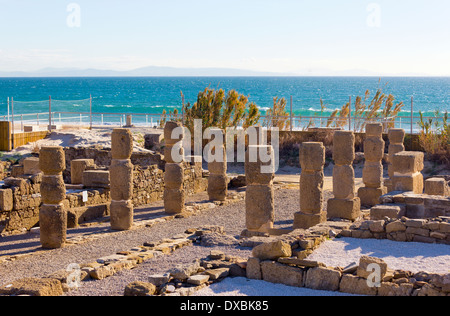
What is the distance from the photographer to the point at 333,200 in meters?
12.8

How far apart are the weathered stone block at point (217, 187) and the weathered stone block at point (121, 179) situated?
376 cm

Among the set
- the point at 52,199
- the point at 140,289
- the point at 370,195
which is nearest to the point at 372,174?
the point at 370,195

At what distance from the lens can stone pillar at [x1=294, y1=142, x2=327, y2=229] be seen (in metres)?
11.6

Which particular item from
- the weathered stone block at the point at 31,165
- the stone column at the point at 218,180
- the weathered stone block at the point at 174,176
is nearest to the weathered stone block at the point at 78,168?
the weathered stone block at the point at 31,165

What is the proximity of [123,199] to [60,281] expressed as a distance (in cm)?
497

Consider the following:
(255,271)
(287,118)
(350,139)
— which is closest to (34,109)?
(287,118)

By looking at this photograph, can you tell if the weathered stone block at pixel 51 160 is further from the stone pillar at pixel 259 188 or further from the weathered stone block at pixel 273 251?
the weathered stone block at pixel 273 251

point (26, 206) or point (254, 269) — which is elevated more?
point (254, 269)

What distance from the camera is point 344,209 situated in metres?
12.6

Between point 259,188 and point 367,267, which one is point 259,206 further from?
point 367,267

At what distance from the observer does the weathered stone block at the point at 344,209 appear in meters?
12.5

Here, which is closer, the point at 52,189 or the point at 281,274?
the point at 281,274

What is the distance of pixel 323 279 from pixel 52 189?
5.98 meters

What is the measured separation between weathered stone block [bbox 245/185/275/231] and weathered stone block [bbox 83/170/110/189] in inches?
207
